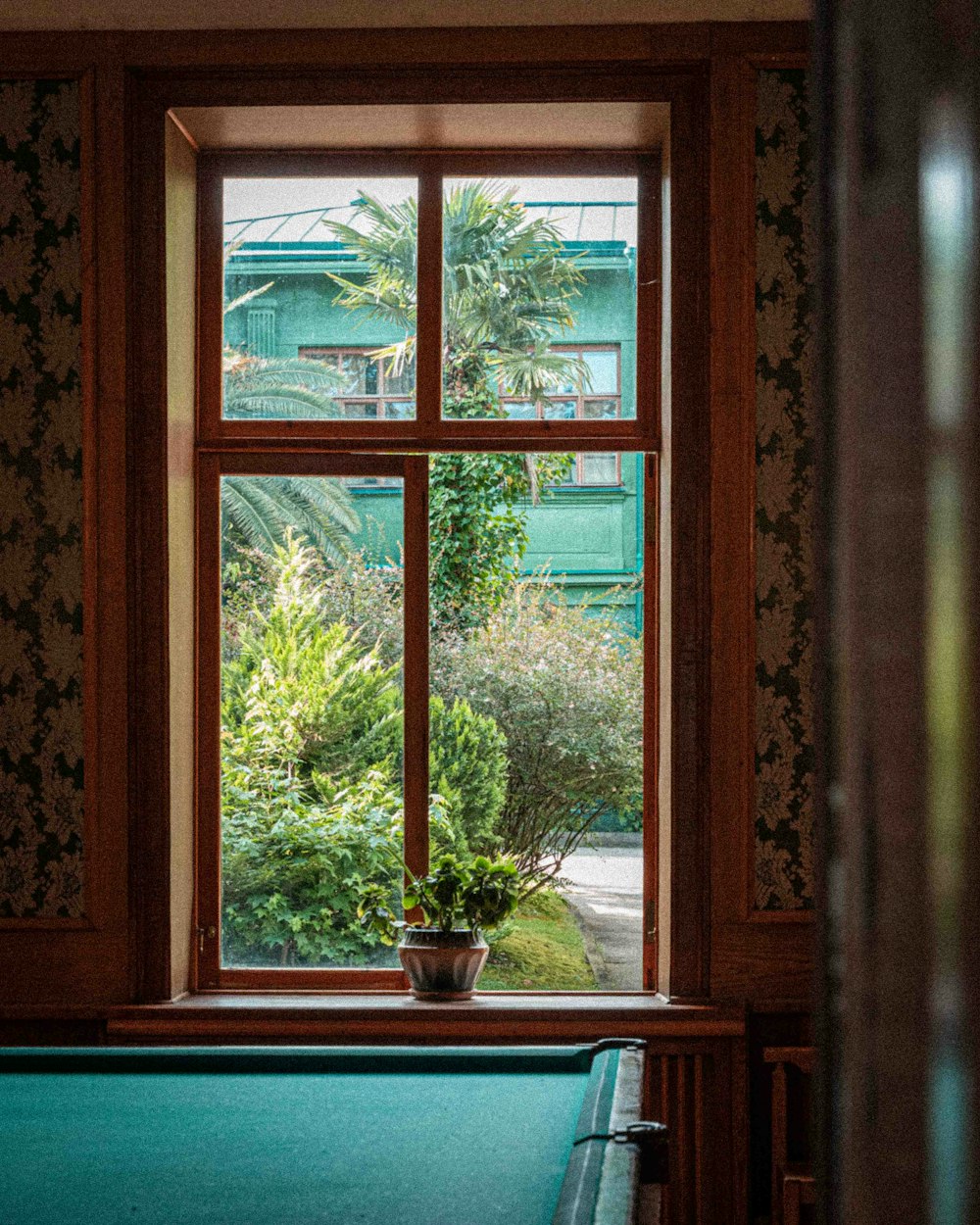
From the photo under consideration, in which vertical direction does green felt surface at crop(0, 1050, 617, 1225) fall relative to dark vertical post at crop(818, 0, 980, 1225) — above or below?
below

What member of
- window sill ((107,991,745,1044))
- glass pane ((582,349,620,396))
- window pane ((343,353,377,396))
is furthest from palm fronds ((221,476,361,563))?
window sill ((107,991,745,1044))

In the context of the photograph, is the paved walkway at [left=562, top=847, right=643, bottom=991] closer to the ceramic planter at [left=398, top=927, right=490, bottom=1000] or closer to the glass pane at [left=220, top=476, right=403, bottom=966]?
the ceramic planter at [left=398, top=927, right=490, bottom=1000]

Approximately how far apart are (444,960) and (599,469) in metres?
1.66

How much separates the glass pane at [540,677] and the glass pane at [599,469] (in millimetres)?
49

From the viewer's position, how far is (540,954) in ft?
13.4

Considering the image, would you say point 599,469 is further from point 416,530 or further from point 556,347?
point 416,530

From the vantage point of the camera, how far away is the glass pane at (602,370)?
416 centimetres

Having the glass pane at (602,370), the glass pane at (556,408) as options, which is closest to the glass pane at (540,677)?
the glass pane at (556,408)

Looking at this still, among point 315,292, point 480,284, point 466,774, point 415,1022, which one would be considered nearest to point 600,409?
point 480,284

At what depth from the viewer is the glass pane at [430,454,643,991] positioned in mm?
4117

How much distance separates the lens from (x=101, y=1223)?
6.03 ft

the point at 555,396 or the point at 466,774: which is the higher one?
the point at 555,396

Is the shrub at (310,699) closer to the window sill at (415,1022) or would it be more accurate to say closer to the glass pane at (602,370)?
the window sill at (415,1022)

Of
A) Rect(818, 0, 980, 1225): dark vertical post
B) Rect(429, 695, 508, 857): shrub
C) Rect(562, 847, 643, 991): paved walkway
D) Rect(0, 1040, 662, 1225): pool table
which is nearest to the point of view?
Rect(818, 0, 980, 1225): dark vertical post
